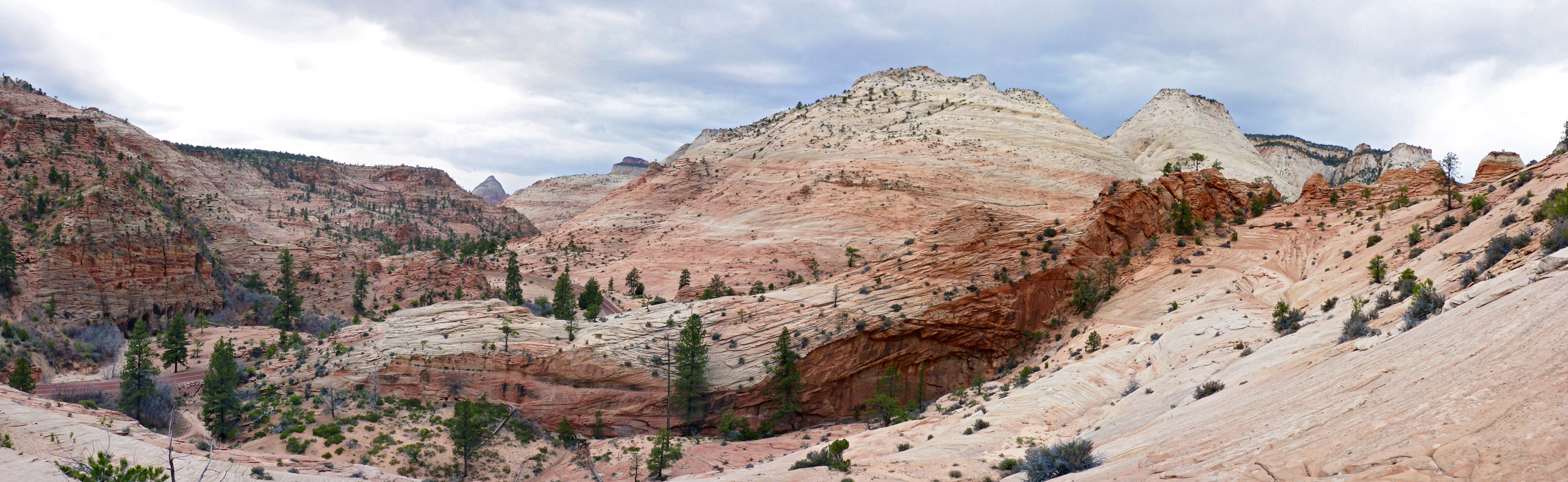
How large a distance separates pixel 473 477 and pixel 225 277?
46656mm

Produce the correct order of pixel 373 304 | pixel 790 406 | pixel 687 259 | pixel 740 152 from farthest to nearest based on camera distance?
pixel 740 152
pixel 687 259
pixel 373 304
pixel 790 406

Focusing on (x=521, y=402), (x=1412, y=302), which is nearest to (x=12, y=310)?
(x=521, y=402)

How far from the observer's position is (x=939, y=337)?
38469mm

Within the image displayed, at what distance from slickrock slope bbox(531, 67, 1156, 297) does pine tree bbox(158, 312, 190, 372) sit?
31509mm

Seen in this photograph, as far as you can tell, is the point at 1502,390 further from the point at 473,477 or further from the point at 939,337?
the point at 473,477

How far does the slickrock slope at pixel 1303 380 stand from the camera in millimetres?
7547

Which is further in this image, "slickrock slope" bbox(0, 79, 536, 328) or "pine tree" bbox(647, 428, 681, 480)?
"slickrock slope" bbox(0, 79, 536, 328)

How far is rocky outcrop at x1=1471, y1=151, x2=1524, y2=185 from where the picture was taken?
31625 mm

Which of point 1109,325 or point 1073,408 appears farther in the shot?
point 1109,325

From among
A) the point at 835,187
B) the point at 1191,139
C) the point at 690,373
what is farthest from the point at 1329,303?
the point at 1191,139

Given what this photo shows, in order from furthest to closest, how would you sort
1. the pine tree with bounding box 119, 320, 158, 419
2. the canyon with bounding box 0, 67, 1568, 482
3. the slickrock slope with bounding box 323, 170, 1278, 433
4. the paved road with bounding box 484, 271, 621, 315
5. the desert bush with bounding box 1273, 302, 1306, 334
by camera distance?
the paved road with bounding box 484, 271, 621, 315 → the slickrock slope with bounding box 323, 170, 1278, 433 → the pine tree with bounding box 119, 320, 158, 419 → the desert bush with bounding box 1273, 302, 1306, 334 → the canyon with bounding box 0, 67, 1568, 482

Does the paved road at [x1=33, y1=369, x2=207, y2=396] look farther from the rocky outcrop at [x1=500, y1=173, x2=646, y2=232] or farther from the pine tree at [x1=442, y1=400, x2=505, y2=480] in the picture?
the rocky outcrop at [x1=500, y1=173, x2=646, y2=232]

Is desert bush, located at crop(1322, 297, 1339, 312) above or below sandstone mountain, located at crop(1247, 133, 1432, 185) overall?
below

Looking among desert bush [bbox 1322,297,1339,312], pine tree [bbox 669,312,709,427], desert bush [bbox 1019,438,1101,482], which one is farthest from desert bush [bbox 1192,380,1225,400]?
pine tree [bbox 669,312,709,427]
